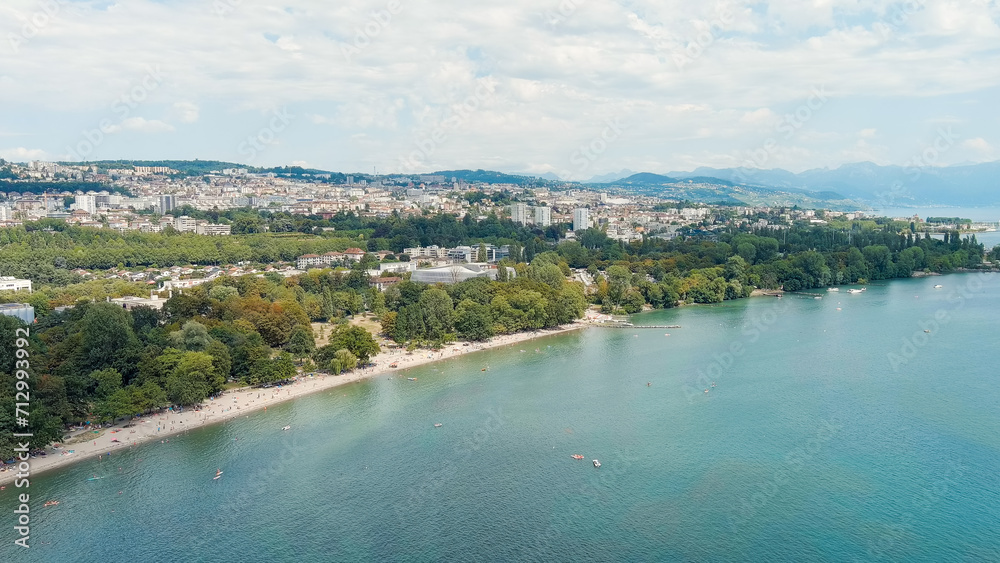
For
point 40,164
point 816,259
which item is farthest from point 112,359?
point 40,164

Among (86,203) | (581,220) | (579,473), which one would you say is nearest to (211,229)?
(86,203)

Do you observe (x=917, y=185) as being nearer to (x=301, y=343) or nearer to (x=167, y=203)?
(x=167, y=203)

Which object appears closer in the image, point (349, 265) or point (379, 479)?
point (379, 479)

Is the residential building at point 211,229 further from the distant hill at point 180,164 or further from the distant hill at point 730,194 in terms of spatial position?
the distant hill at point 730,194

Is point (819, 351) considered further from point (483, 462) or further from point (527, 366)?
point (483, 462)

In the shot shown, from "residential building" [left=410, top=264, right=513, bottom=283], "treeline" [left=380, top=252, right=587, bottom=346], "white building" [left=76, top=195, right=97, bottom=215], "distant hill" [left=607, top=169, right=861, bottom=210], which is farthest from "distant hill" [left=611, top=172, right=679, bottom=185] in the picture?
"treeline" [left=380, top=252, right=587, bottom=346]

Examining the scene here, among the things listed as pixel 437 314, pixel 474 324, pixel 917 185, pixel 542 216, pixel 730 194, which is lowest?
pixel 474 324
